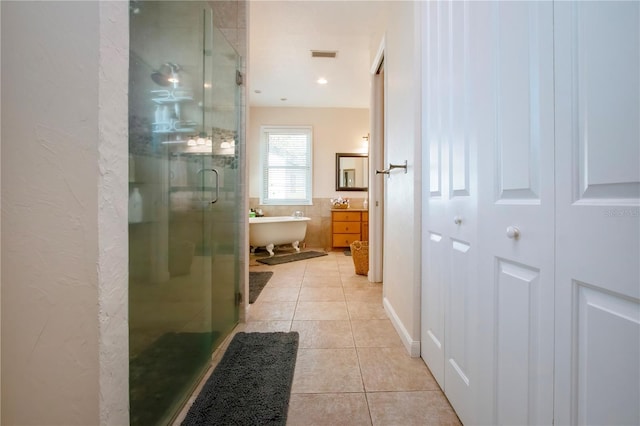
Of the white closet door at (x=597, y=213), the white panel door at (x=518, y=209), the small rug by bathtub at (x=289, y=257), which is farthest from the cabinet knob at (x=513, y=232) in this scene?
the small rug by bathtub at (x=289, y=257)

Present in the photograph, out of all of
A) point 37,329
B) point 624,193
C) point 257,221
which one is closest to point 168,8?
point 37,329

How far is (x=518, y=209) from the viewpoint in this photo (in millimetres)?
703

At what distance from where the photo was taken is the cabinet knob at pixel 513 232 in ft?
2.30

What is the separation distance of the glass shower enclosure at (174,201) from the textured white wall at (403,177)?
110cm

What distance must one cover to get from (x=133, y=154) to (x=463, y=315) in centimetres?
128

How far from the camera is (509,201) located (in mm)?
737

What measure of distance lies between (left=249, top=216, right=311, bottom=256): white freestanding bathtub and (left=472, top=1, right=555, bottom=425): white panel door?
12.1ft

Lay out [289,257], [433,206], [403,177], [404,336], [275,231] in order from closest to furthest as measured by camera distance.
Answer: [433,206] < [404,336] < [403,177] < [289,257] < [275,231]

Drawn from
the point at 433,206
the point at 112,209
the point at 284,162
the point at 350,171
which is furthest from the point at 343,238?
the point at 112,209

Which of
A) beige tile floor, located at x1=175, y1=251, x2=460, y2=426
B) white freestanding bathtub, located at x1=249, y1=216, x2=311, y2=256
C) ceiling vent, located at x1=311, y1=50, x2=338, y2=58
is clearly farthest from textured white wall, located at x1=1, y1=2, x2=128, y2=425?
white freestanding bathtub, located at x1=249, y1=216, x2=311, y2=256

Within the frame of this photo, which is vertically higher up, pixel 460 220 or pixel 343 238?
pixel 460 220

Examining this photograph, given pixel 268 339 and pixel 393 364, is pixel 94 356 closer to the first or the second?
pixel 268 339

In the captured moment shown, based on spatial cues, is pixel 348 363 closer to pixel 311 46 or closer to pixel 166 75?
pixel 166 75

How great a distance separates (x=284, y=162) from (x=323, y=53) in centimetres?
226
